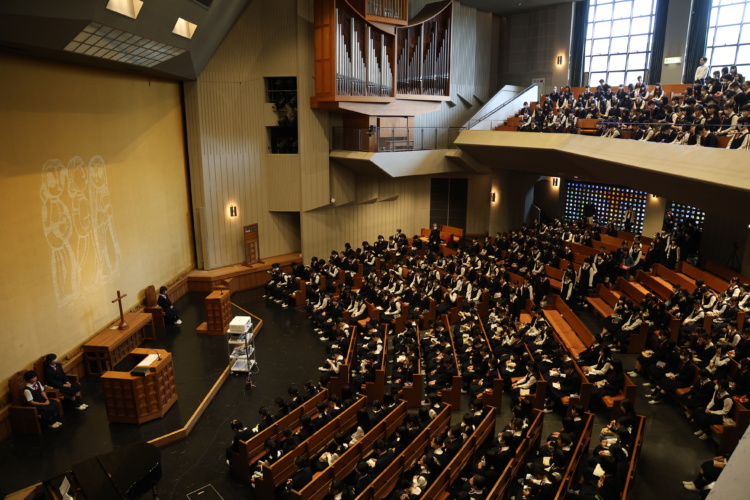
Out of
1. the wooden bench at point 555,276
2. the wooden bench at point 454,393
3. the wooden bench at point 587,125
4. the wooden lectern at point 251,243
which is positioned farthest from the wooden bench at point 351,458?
the wooden lectern at point 251,243

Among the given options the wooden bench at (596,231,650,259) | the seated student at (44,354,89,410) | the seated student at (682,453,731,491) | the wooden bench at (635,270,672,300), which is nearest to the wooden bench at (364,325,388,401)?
the seated student at (682,453,731,491)

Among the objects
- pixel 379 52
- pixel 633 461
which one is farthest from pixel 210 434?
pixel 379 52

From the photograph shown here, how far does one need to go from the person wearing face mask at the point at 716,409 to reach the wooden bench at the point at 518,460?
1.98 m

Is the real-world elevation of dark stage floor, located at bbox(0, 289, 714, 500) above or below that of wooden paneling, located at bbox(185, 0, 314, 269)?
below

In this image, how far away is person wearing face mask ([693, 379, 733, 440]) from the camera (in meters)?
6.32

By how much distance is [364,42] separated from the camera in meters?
12.7

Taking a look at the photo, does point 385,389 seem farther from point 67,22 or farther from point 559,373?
point 67,22

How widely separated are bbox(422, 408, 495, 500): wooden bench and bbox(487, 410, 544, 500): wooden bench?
18.4 inches

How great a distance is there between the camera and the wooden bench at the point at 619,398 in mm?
6828

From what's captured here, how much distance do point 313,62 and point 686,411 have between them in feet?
36.2

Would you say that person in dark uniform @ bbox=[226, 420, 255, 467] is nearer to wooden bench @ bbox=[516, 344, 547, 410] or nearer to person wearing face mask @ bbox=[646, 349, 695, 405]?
wooden bench @ bbox=[516, 344, 547, 410]

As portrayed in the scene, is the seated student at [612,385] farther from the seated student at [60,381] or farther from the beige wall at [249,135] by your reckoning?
the beige wall at [249,135]

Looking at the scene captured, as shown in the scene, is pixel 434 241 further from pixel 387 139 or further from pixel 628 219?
pixel 628 219

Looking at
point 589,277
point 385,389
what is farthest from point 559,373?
point 589,277
